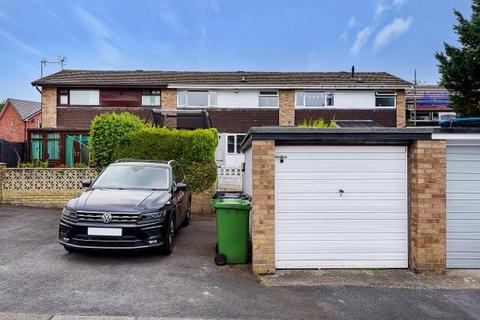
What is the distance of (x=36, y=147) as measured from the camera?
17.3 meters

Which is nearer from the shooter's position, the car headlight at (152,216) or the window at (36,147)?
the car headlight at (152,216)

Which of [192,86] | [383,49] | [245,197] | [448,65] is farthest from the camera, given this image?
[383,49]

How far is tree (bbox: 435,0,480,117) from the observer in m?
13.8

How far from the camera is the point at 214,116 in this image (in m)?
21.7

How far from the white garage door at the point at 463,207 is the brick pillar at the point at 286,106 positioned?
50.9 ft

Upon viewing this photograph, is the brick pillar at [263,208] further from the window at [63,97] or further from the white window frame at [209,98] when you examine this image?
the window at [63,97]

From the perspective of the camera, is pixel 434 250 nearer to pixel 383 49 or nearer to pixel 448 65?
pixel 448 65

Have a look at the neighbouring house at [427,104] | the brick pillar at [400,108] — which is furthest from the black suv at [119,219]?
the neighbouring house at [427,104]

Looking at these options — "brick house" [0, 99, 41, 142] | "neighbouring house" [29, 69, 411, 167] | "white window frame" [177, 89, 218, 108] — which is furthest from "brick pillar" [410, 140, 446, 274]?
"brick house" [0, 99, 41, 142]

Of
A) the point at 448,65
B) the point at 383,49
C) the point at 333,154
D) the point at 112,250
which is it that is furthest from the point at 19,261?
the point at 383,49

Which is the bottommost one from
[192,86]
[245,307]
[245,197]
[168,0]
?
[245,307]

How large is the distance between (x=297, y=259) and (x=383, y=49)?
24.3 metres

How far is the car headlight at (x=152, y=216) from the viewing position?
6.24 meters

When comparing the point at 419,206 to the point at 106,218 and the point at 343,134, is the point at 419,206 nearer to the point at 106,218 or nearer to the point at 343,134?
the point at 343,134
